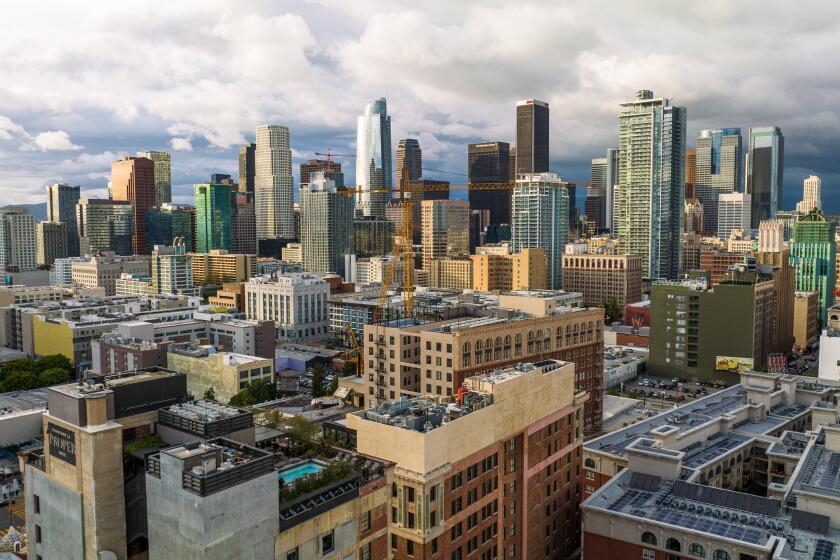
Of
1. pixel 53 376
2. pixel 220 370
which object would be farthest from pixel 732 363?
pixel 53 376

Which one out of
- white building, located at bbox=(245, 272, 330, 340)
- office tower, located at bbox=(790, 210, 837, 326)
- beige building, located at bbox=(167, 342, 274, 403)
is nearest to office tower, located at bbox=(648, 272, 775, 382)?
office tower, located at bbox=(790, 210, 837, 326)

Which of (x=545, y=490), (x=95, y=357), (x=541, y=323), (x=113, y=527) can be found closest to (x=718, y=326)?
(x=541, y=323)

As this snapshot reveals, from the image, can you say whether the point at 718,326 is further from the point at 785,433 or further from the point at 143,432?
the point at 143,432

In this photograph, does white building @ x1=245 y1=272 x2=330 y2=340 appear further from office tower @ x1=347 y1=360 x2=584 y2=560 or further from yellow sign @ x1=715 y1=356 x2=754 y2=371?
office tower @ x1=347 y1=360 x2=584 y2=560

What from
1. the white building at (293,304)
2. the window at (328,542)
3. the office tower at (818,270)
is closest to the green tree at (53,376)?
the white building at (293,304)

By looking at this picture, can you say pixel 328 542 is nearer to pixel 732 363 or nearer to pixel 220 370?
pixel 220 370

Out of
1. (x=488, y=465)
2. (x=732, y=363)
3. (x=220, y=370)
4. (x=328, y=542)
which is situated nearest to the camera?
(x=328, y=542)
